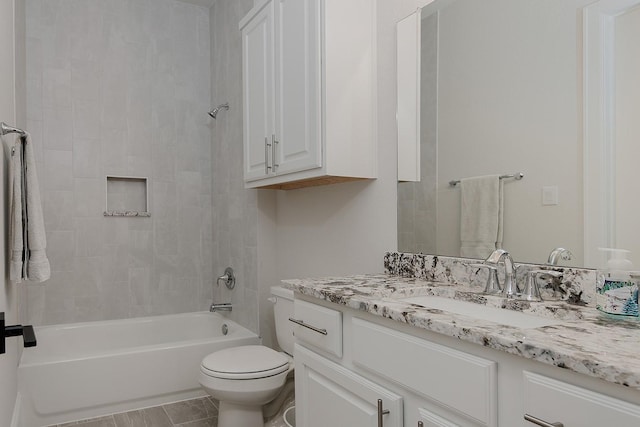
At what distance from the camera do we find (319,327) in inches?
55.9

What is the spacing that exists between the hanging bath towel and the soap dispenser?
1.81 metres

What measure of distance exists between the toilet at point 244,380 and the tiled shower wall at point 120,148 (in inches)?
55.5

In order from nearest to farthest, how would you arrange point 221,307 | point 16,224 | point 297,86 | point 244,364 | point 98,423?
point 16,224, point 297,86, point 244,364, point 98,423, point 221,307

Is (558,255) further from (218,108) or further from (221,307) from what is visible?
(218,108)

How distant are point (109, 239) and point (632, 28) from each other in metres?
3.25

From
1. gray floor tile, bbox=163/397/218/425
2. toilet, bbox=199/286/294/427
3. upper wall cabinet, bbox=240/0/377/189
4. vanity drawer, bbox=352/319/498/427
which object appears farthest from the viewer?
gray floor tile, bbox=163/397/218/425

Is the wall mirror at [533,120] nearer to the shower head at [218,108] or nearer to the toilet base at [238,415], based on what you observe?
the toilet base at [238,415]

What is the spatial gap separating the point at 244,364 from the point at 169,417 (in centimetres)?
74

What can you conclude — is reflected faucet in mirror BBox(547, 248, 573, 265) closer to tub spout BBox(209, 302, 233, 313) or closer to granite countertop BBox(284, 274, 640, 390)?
granite countertop BBox(284, 274, 640, 390)

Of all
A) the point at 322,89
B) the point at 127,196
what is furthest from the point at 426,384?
the point at 127,196

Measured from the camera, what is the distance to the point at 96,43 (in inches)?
129

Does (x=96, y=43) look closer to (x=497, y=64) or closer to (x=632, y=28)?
(x=497, y=64)

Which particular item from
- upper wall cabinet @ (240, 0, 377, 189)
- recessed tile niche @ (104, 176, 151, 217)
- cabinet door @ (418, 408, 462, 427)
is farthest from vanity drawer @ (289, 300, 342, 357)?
recessed tile niche @ (104, 176, 151, 217)

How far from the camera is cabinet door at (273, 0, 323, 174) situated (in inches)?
73.5
